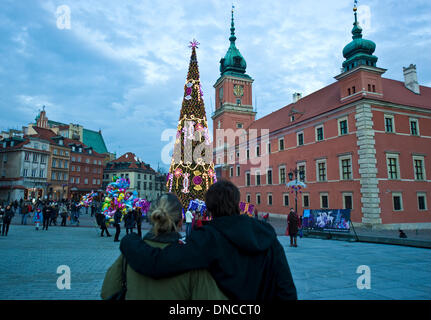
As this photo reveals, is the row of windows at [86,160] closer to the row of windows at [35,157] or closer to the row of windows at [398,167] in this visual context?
the row of windows at [35,157]

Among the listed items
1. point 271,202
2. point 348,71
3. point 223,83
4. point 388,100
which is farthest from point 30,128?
point 388,100

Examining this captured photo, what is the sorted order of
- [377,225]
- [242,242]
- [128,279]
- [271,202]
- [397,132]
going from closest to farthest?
1. [242,242]
2. [128,279]
3. [377,225]
4. [397,132]
5. [271,202]

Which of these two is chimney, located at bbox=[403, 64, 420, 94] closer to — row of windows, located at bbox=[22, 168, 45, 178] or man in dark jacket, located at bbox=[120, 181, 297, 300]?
man in dark jacket, located at bbox=[120, 181, 297, 300]

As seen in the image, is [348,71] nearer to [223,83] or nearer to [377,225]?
[377,225]

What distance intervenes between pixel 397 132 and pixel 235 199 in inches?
1153

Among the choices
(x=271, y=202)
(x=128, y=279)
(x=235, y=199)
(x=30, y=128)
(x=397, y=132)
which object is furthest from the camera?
(x=30, y=128)

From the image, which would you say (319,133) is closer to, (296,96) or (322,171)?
(322,171)

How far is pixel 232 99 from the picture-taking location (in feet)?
170

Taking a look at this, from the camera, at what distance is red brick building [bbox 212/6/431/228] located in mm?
24328

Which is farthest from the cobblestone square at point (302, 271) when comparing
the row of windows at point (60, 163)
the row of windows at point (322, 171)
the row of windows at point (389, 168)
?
the row of windows at point (60, 163)

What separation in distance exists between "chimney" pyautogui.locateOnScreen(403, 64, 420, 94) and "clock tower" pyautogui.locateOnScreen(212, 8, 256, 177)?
25.9m

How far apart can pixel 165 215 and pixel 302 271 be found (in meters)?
7.26

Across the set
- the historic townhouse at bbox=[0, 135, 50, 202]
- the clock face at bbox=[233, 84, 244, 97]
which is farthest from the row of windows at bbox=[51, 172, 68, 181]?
the clock face at bbox=[233, 84, 244, 97]

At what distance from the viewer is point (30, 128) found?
52312 mm
